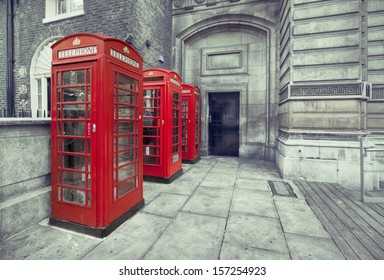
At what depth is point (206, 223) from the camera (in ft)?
10.3

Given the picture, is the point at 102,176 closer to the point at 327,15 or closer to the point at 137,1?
the point at 137,1

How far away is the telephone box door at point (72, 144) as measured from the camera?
2.74m

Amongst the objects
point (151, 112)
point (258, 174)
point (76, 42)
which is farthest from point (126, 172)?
point (258, 174)

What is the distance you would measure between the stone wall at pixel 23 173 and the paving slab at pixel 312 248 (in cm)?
373

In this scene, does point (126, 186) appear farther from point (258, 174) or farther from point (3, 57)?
point (3, 57)

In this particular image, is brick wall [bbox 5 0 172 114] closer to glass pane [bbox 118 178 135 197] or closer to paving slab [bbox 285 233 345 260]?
glass pane [bbox 118 178 135 197]

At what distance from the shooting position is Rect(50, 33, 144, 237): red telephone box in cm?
267

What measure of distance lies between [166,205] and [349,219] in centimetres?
320

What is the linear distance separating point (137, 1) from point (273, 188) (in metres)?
6.60

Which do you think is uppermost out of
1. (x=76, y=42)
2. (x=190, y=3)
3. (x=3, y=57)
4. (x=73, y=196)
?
(x=190, y=3)

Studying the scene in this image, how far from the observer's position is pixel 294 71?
5.49 meters

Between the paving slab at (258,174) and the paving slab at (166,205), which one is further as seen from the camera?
the paving slab at (258,174)

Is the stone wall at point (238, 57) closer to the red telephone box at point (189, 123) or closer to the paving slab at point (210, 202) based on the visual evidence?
the red telephone box at point (189, 123)

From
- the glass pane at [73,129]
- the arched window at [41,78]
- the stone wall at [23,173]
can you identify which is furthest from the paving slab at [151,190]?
the arched window at [41,78]
